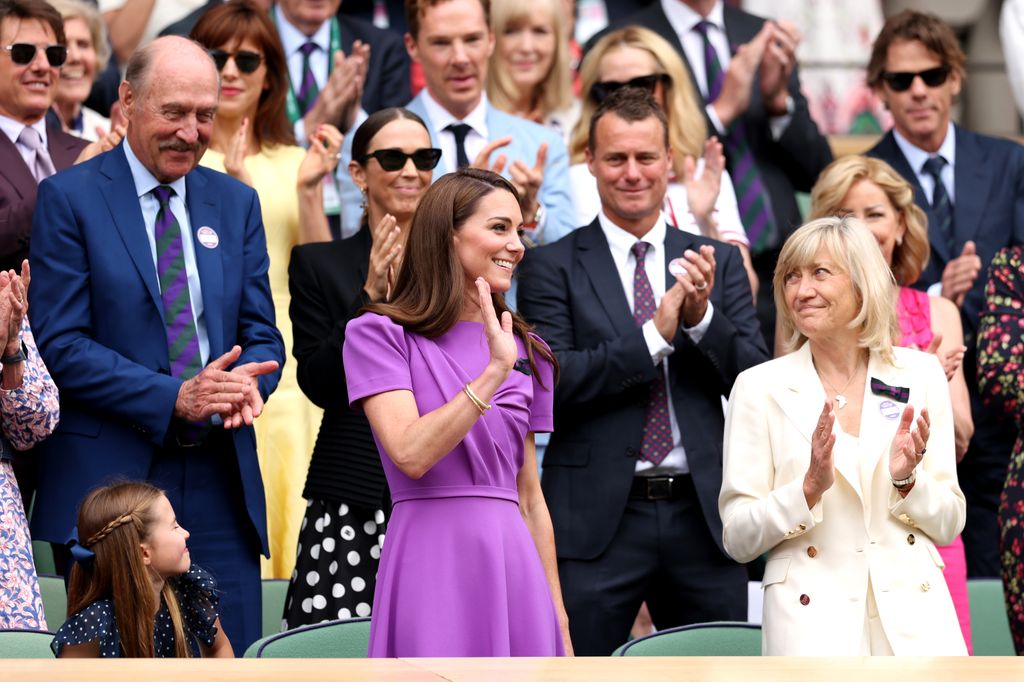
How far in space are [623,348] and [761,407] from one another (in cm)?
65

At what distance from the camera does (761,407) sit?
180 inches

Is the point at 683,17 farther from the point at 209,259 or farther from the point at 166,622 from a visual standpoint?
the point at 166,622

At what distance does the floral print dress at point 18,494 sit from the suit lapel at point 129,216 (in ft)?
1.23

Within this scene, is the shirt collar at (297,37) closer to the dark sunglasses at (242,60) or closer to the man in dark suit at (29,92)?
the dark sunglasses at (242,60)

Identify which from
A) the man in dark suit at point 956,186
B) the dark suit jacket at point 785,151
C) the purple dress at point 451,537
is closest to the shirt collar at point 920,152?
the man in dark suit at point 956,186

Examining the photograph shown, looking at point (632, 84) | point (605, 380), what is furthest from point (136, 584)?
point (632, 84)

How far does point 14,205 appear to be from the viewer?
5336mm

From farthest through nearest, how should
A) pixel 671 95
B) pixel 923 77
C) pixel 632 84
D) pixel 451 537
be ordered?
pixel 923 77 < pixel 671 95 < pixel 632 84 < pixel 451 537

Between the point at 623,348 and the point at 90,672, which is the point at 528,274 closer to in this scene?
the point at 623,348

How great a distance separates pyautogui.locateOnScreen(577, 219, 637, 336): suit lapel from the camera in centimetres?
532

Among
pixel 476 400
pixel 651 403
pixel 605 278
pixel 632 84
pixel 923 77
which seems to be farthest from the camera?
pixel 923 77

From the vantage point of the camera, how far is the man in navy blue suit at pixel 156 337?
4.74 meters

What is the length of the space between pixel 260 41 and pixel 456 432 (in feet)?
9.22

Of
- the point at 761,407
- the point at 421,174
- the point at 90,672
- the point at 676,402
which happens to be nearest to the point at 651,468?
the point at 676,402
